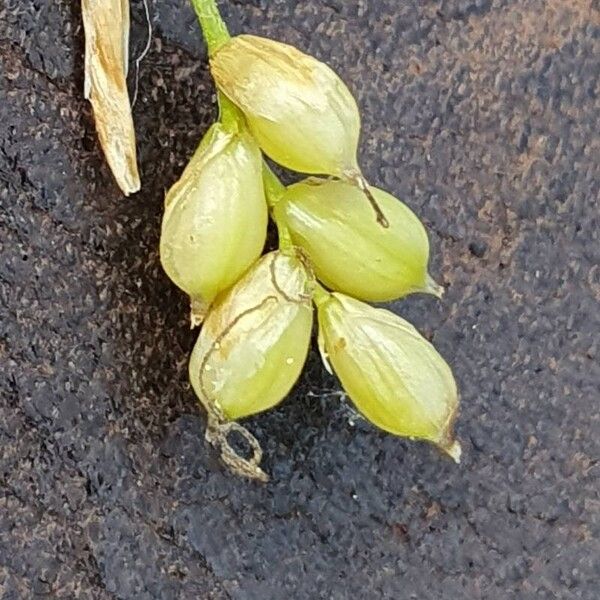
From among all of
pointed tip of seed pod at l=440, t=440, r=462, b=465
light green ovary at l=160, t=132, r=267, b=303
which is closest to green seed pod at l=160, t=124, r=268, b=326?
light green ovary at l=160, t=132, r=267, b=303

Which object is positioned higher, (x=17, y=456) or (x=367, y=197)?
(x=367, y=197)

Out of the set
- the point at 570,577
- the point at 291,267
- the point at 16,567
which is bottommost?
the point at 16,567

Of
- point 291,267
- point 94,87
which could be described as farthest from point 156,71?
point 291,267

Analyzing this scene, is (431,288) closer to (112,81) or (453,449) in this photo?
(453,449)

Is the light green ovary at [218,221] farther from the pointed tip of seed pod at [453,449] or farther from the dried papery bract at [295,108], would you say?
the pointed tip of seed pod at [453,449]

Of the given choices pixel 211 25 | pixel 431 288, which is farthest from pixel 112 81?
pixel 431 288

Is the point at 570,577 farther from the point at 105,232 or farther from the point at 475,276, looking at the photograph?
the point at 105,232
